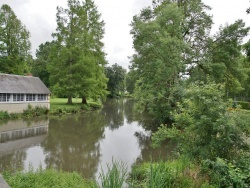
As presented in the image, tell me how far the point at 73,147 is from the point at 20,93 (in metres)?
13.8

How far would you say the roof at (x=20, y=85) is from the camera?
23547 millimetres

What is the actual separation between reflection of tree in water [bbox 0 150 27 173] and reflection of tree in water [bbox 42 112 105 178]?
117 centimetres

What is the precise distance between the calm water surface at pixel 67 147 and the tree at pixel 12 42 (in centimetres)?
1536

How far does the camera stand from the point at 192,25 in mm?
23297

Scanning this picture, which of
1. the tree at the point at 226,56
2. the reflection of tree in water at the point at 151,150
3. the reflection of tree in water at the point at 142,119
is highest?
the tree at the point at 226,56

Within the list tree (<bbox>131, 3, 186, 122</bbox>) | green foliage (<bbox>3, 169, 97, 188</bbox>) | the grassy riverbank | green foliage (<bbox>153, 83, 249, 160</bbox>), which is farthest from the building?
green foliage (<bbox>153, 83, 249, 160</bbox>)

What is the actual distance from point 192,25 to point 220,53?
4177 millimetres

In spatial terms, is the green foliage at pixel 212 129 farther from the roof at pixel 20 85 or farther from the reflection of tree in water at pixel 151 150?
the roof at pixel 20 85

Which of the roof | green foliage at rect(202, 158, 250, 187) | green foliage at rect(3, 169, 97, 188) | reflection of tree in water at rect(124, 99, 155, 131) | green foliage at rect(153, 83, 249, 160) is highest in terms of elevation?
the roof

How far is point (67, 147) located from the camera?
13797 millimetres

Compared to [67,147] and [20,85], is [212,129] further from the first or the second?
[20,85]

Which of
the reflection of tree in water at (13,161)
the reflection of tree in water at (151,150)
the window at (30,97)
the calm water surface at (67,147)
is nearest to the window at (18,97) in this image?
the window at (30,97)

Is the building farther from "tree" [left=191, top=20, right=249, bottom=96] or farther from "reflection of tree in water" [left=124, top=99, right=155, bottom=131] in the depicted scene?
"tree" [left=191, top=20, right=249, bottom=96]

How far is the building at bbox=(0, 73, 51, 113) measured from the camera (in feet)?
75.6
